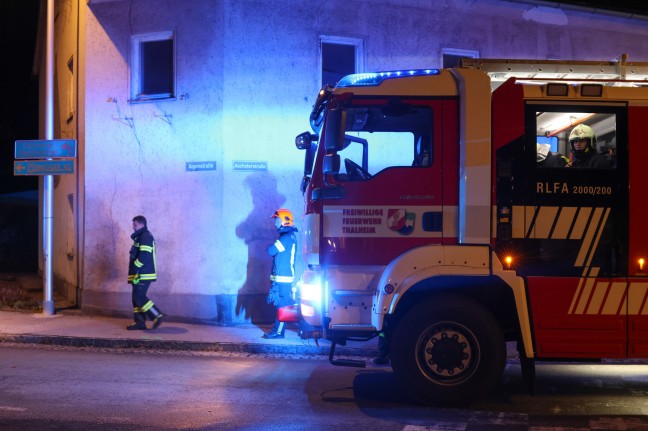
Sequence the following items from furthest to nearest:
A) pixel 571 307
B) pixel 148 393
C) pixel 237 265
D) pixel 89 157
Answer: pixel 89 157 < pixel 237 265 < pixel 148 393 < pixel 571 307

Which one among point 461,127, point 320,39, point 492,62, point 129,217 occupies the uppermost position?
point 320,39

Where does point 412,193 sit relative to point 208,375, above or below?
above

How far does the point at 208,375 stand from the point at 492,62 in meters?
4.80

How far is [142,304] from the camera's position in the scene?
428 inches

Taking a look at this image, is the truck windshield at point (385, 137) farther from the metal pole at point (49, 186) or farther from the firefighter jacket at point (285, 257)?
the metal pole at point (49, 186)

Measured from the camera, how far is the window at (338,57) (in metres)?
12.3

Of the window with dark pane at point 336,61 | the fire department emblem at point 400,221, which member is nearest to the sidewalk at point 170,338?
the fire department emblem at point 400,221

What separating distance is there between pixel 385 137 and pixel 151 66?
6.82 meters

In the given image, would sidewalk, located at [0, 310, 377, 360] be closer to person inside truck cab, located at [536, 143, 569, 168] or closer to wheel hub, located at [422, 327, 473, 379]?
wheel hub, located at [422, 327, 473, 379]

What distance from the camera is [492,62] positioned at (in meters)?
7.09

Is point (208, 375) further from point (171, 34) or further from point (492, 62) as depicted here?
point (171, 34)

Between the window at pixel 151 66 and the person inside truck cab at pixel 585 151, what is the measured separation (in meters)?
7.73

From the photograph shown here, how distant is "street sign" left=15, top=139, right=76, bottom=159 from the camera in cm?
1216

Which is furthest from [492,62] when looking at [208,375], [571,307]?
[208,375]
